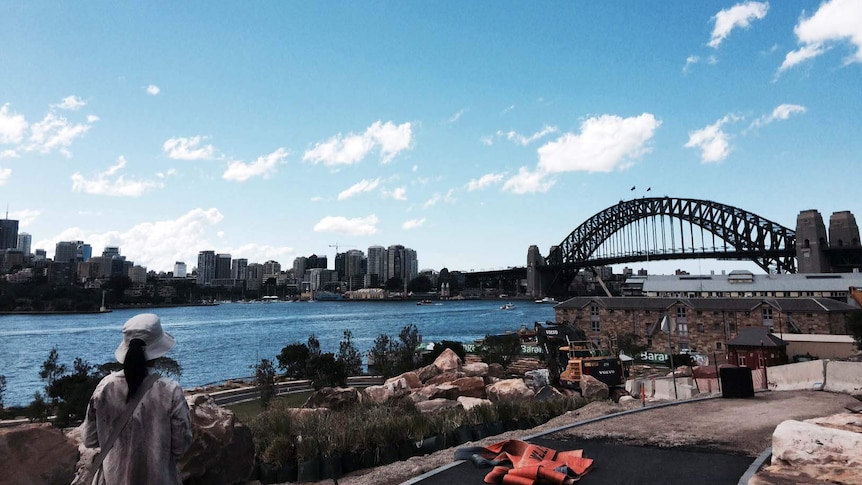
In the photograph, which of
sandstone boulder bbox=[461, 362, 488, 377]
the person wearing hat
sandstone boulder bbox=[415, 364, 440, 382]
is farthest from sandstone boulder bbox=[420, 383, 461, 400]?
the person wearing hat

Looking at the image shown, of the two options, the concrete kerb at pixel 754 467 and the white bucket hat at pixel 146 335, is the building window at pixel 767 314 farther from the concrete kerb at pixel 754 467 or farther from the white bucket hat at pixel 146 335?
the white bucket hat at pixel 146 335

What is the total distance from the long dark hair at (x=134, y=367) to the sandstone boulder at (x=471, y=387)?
25429mm

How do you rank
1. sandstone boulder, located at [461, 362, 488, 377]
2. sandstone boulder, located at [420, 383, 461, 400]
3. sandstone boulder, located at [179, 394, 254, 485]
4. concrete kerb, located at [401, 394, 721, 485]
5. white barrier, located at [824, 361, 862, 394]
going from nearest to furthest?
concrete kerb, located at [401, 394, 721, 485] < sandstone boulder, located at [179, 394, 254, 485] < white barrier, located at [824, 361, 862, 394] < sandstone boulder, located at [420, 383, 461, 400] < sandstone boulder, located at [461, 362, 488, 377]

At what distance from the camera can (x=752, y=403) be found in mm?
14438

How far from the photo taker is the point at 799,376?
57.9 feet

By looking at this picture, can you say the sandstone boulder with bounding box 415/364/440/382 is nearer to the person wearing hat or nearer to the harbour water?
the harbour water

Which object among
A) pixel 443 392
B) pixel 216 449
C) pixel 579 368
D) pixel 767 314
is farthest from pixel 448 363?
pixel 767 314

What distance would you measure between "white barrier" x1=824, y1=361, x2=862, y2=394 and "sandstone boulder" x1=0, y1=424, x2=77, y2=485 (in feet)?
69.9

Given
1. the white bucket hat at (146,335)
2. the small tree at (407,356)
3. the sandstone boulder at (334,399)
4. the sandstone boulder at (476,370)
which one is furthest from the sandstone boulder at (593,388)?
the white bucket hat at (146,335)

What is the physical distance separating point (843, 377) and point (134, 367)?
20.9m

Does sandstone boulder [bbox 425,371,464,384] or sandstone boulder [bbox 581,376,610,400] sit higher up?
sandstone boulder [bbox 581,376,610,400]

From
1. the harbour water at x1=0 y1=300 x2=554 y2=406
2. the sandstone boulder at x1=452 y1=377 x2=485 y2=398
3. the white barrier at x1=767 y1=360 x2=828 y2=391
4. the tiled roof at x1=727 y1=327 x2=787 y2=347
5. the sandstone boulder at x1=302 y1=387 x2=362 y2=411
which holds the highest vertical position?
the white barrier at x1=767 y1=360 x2=828 y2=391

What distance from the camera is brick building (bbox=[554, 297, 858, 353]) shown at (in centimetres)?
5497

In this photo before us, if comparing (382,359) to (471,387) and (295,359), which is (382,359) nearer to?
(295,359)
